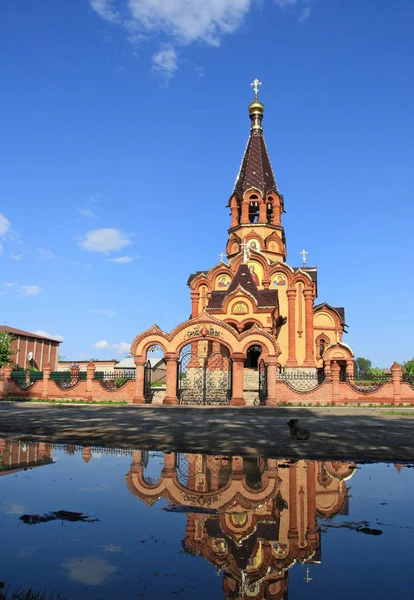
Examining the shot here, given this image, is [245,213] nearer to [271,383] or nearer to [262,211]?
[262,211]

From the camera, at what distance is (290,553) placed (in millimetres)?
4191

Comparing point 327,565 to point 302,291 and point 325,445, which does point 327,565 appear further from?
point 302,291

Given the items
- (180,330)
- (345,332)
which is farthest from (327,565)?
(345,332)

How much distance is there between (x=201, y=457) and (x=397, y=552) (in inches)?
205

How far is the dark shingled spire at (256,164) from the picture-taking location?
1495 inches

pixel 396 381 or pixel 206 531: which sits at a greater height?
pixel 396 381

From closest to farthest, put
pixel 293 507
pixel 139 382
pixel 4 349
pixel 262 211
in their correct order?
pixel 293 507 < pixel 139 382 < pixel 262 211 < pixel 4 349

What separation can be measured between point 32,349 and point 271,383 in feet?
153

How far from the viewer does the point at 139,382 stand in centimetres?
2598

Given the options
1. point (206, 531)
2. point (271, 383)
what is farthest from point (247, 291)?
point (206, 531)

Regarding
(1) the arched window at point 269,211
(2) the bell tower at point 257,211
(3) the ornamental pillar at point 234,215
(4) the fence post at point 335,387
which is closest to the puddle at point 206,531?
(4) the fence post at point 335,387

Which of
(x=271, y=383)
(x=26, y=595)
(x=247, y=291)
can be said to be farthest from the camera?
(x=247, y=291)

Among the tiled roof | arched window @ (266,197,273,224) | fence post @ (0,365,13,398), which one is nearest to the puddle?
fence post @ (0,365,13,398)

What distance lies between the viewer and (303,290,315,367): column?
33031 millimetres
